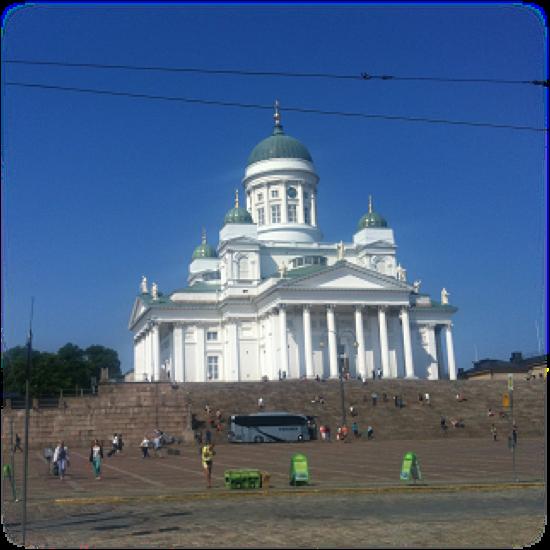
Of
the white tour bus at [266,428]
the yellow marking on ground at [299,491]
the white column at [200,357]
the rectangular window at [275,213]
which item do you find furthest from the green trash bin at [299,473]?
the rectangular window at [275,213]

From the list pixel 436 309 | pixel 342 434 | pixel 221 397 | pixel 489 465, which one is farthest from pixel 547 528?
pixel 436 309

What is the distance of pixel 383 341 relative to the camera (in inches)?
2943

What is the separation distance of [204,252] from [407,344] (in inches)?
1273

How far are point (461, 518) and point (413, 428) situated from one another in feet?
132

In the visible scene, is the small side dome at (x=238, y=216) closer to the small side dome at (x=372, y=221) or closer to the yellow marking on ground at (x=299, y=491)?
the small side dome at (x=372, y=221)

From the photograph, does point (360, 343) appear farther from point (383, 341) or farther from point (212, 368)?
point (212, 368)

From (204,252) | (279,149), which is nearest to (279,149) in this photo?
(279,149)

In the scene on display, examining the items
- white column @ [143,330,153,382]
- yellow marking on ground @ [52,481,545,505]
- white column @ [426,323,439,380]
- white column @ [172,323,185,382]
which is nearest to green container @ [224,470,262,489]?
yellow marking on ground @ [52,481,545,505]

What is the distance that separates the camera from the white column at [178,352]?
76.1 m

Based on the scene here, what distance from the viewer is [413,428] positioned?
53094mm

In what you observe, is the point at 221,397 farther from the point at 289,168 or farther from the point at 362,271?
the point at 289,168

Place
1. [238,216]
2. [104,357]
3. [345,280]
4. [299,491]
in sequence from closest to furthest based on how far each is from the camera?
[299,491], [345,280], [238,216], [104,357]

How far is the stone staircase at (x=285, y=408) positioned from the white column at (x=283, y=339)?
7.27 m

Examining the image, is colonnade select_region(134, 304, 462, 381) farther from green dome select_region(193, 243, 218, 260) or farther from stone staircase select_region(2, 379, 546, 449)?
green dome select_region(193, 243, 218, 260)
